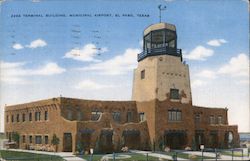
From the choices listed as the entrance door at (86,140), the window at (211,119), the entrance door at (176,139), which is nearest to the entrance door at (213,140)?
the window at (211,119)

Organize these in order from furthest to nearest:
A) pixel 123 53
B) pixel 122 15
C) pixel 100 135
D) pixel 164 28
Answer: pixel 100 135 → pixel 164 28 → pixel 123 53 → pixel 122 15

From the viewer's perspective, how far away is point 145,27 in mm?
14703

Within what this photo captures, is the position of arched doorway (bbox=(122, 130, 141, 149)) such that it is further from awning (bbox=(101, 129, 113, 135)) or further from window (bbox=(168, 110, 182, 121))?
window (bbox=(168, 110, 182, 121))

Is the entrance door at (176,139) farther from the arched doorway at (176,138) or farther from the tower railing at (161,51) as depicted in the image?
the tower railing at (161,51)

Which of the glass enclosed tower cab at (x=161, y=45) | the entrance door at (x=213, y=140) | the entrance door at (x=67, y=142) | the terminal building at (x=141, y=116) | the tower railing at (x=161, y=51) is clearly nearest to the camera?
the entrance door at (x=67, y=142)

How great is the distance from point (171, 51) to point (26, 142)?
31.3 feet

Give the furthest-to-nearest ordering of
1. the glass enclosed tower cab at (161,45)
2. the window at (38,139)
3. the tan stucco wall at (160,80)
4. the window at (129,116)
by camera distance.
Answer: the window at (129,116), the tan stucco wall at (160,80), the window at (38,139), the glass enclosed tower cab at (161,45)

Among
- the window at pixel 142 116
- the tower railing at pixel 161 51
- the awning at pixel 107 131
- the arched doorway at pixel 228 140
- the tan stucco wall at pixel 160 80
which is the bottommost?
the arched doorway at pixel 228 140

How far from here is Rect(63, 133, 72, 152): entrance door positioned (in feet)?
62.7

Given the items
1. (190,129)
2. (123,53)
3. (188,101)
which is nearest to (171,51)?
(188,101)

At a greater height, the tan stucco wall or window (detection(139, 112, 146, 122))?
the tan stucco wall

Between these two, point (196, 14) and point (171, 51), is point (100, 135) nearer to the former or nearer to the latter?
point (171, 51)

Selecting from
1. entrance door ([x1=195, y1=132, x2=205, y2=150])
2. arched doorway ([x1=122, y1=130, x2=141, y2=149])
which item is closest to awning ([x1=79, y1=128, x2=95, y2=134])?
arched doorway ([x1=122, y1=130, x2=141, y2=149])

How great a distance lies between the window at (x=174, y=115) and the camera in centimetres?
2170
